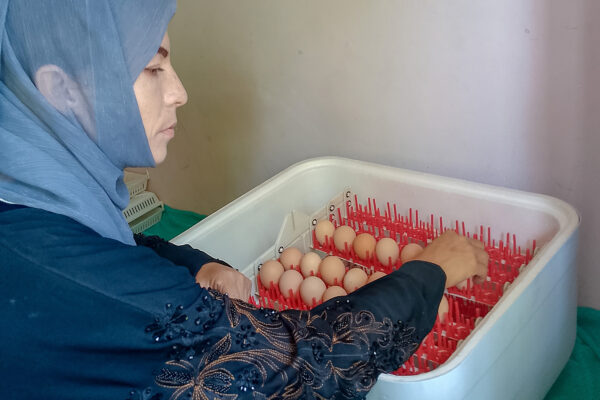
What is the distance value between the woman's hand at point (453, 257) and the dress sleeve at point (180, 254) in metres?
0.39

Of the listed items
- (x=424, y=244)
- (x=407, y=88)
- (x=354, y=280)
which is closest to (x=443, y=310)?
(x=354, y=280)

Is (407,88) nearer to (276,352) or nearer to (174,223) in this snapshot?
(276,352)

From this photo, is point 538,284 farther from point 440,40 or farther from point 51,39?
A: point 51,39

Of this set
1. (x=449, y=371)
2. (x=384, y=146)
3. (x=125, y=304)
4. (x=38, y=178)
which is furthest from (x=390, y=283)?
(x=384, y=146)

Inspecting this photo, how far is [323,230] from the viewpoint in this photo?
1525mm

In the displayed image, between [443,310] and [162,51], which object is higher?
[162,51]

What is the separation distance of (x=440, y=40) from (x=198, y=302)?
93 centimetres

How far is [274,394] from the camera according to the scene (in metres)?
0.76

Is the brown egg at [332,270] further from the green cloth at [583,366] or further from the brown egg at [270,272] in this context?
the green cloth at [583,366]

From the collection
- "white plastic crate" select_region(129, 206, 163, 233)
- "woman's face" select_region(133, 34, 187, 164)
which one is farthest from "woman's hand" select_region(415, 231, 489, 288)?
"white plastic crate" select_region(129, 206, 163, 233)

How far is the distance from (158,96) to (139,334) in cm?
35

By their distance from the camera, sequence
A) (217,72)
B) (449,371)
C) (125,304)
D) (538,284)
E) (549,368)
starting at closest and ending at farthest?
(125,304) → (449,371) → (538,284) → (549,368) → (217,72)

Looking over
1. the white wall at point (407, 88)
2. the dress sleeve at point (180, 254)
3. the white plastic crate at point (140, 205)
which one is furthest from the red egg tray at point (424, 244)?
the white plastic crate at point (140, 205)

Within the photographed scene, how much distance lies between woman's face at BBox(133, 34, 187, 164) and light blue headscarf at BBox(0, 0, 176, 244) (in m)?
0.02
